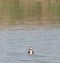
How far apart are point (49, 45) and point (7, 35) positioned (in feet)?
11.4

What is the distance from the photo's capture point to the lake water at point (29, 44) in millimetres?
19203

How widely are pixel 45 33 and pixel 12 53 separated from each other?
5.12 metres

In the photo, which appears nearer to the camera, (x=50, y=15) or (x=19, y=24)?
(x=19, y=24)

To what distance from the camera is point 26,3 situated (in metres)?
41.8

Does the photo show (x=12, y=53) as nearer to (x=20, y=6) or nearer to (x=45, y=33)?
(x=45, y=33)

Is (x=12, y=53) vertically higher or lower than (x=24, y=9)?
lower

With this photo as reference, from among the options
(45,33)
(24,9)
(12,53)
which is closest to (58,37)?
(45,33)

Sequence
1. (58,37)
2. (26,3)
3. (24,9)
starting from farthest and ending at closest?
1. (26,3)
2. (24,9)
3. (58,37)

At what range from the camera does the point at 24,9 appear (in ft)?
125

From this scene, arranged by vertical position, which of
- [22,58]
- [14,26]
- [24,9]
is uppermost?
[24,9]

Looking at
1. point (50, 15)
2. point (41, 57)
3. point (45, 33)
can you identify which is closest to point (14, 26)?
point (45, 33)

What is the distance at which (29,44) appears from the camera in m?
21.8

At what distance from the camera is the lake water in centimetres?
1920

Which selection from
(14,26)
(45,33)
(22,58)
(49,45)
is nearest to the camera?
(22,58)
